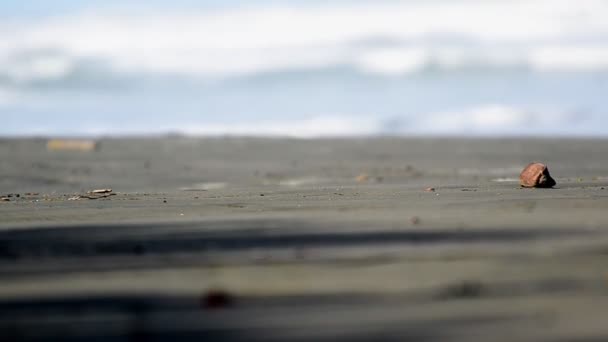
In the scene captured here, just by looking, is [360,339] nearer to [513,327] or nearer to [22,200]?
[513,327]

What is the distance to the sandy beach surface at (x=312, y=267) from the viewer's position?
882cm

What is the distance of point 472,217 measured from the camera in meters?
14.7

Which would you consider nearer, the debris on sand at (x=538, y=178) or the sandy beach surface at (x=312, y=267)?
the sandy beach surface at (x=312, y=267)

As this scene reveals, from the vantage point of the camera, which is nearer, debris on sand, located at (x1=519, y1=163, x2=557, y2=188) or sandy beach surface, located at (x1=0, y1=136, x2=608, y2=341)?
sandy beach surface, located at (x1=0, y1=136, x2=608, y2=341)

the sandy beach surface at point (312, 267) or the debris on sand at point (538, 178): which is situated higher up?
the debris on sand at point (538, 178)

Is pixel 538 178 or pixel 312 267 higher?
pixel 538 178

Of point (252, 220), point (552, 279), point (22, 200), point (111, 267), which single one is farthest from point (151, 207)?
point (552, 279)

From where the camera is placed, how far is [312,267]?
1114cm

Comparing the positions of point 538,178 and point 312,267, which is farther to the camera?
point 538,178

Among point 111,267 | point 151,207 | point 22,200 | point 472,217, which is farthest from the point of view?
point 22,200

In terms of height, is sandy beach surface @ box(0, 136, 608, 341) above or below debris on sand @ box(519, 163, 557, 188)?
below

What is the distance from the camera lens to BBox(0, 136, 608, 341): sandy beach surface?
882 centimetres

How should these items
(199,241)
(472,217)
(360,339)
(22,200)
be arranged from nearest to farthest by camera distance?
1. (360,339)
2. (199,241)
3. (472,217)
4. (22,200)

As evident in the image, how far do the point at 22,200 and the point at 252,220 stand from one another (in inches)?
287
